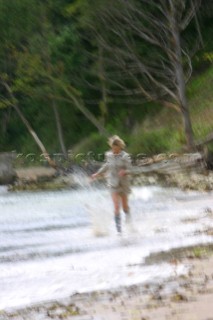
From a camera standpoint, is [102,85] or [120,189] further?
[102,85]

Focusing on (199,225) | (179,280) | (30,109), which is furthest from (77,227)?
(30,109)

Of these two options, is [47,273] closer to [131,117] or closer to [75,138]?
[131,117]

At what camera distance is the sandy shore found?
7.38 meters

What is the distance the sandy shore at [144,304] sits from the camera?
24.2 feet

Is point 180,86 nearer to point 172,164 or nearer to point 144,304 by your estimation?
point 172,164

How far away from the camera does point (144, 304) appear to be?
792 cm

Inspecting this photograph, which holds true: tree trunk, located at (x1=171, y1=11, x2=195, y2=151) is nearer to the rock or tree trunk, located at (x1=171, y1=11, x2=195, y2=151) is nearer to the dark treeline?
the dark treeline

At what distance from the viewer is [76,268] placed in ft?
37.1

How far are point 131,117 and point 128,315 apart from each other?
37175mm

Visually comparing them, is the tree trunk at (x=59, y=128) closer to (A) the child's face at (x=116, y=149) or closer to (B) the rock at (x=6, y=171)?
(B) the rock at (x=6, y=171)

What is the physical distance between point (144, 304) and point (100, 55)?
33.4 m

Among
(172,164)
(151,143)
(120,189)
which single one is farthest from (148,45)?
(120,189)

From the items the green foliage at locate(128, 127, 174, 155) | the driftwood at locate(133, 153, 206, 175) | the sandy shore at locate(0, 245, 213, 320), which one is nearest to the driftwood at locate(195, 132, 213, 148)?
the driftwood at locate(133, 153, 206, 175)

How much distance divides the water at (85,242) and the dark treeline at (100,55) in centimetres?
1380
